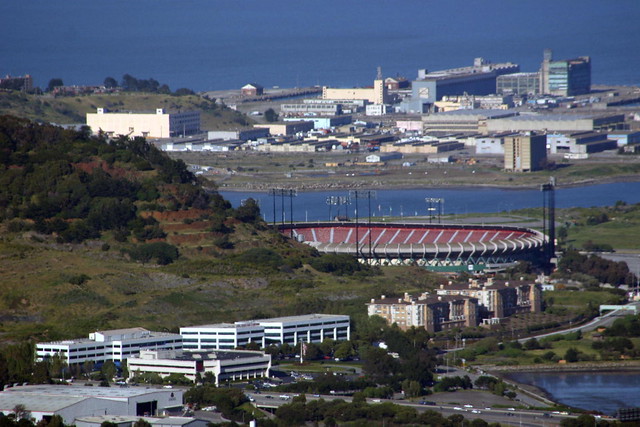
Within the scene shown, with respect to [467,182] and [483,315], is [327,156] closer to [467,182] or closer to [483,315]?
[467,182]

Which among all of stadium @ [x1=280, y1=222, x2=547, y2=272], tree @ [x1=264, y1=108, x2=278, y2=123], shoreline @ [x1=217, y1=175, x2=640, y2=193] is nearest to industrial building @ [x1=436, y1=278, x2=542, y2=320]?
stadium @ [x1=280, y1=222, x2=547, y2=272]

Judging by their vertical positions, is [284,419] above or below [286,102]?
below

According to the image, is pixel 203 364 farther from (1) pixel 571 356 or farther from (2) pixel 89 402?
(1) pixel 571 356

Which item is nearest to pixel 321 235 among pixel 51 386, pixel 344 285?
pixel 344 285

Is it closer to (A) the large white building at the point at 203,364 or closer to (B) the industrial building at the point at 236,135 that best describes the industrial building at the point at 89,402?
(A) the large white building at the point at 203,364

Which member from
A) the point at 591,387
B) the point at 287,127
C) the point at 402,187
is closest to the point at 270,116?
the point at 287,127
